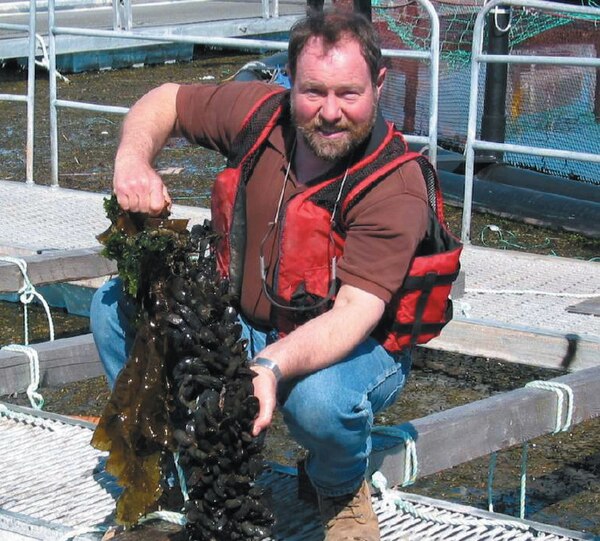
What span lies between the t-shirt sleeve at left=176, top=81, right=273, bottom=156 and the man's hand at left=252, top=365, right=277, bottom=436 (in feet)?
3.16

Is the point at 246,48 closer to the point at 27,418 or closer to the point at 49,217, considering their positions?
the point at 49,217

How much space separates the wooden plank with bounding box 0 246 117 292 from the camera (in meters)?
5.50

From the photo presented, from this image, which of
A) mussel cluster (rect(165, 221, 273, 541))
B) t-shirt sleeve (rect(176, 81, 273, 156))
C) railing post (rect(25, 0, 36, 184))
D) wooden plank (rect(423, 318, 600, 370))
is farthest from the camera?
railing post (rect(25, 0, 36, 184))

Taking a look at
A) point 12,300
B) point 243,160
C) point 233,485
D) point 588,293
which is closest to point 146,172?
point 243,160

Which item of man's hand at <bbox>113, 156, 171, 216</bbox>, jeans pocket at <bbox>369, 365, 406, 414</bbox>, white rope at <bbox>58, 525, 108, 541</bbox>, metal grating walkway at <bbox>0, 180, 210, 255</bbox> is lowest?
white rope at <bbox>58, 525, 108, 541</bbox>

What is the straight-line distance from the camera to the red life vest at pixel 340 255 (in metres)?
3.26

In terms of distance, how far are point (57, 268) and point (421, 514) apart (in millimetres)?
2527

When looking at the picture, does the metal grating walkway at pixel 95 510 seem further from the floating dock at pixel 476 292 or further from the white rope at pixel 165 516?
the floating dock at pixel 476 292

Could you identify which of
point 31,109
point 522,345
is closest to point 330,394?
point 522,345

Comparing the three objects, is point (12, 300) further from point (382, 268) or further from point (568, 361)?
point (382, 268)

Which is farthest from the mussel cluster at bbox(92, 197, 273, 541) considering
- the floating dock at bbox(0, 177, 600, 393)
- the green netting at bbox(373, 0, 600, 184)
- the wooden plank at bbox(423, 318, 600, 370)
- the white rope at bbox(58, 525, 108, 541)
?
the green netting at bbox(373, 0, 600, 184)

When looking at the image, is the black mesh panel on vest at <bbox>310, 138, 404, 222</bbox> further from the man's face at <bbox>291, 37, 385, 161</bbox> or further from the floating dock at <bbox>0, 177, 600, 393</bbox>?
the floating dock at <bbox>0, 177, 600, 393</bbox>

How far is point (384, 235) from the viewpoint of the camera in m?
3.15

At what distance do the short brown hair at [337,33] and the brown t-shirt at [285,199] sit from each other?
0.26 meters
